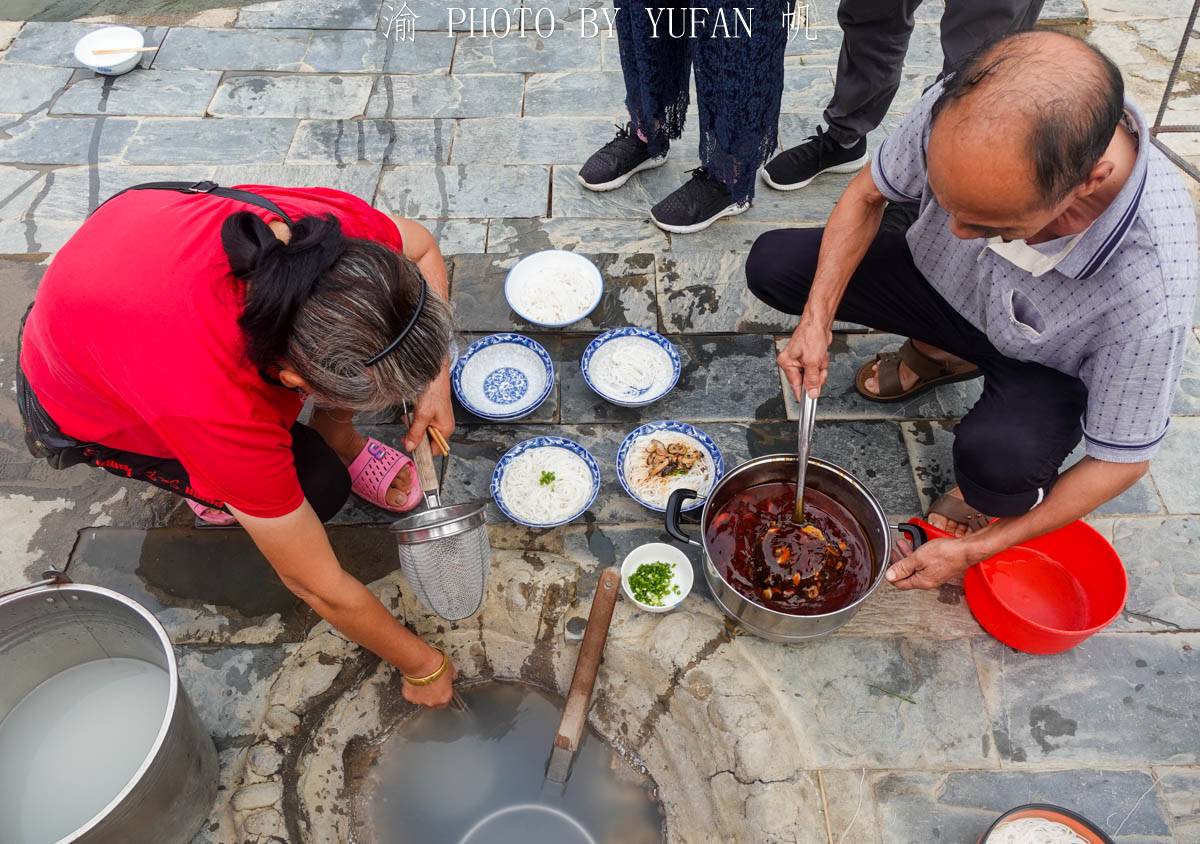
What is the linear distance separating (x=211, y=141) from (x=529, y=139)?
1866 millimetres

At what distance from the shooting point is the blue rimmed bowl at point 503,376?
133 inches

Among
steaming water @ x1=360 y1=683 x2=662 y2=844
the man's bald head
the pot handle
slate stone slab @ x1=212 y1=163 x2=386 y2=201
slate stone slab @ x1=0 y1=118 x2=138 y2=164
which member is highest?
the man's bald head

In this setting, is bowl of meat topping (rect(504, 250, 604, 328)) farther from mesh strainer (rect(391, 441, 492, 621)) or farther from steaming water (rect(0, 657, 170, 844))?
steaming water (rect(0, 657, 170, 844))

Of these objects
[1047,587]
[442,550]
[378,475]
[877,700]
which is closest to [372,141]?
[378,475]

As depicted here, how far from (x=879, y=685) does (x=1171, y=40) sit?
195 inches

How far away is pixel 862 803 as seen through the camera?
2.50 metres

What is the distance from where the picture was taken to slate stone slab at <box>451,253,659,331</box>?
3787 mm

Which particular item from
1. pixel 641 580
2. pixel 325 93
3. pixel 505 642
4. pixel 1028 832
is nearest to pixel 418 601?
pixel 505 642

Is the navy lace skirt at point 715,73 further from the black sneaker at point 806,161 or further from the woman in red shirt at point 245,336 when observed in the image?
the woman in red shirt at point 245,336

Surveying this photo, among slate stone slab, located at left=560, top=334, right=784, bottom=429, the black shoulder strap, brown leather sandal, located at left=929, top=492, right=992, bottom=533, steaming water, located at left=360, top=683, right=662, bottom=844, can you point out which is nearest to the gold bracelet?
steaming water, located at left=360, top=683, right=662, bottom=844

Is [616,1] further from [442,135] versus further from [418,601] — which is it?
[418,601]

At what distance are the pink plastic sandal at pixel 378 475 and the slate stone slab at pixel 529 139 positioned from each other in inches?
82.9

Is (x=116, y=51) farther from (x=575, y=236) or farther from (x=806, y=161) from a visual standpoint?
(x=806, y=161)

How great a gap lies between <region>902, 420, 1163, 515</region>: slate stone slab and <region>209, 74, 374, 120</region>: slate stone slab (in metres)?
3.71
